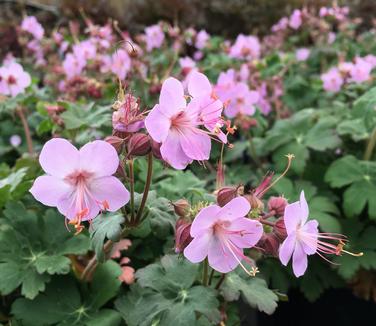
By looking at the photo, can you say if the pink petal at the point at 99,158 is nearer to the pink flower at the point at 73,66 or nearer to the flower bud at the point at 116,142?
the flower bud at the point at 116,142

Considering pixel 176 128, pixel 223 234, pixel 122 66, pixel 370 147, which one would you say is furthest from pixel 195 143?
pixel 122 66

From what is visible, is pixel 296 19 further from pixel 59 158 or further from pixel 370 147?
pixel 59 158

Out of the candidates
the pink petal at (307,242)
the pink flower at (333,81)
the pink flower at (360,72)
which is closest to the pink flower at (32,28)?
the pink flower at (333,81)

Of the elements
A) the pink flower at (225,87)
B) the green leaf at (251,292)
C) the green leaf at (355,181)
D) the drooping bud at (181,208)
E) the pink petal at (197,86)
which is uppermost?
the pink petal at (197,86)

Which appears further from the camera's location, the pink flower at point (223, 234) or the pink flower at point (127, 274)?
the pink flower at point (127, 274)

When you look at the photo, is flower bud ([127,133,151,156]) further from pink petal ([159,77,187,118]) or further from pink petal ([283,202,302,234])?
pink petal ([283,202,302,234])

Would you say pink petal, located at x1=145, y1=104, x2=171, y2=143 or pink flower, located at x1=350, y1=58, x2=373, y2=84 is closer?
pink petal, located at x1=145, y1=104, x2=171, y2=143

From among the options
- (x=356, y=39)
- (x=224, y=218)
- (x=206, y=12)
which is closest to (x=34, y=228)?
(x=224, y=218)

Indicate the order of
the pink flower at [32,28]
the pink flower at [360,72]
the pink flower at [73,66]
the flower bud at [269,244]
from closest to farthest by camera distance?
the flower bud at [269,244]
the pink flower at [360,72]
the pink flower at [73,66]
the pink flower at [32,28]

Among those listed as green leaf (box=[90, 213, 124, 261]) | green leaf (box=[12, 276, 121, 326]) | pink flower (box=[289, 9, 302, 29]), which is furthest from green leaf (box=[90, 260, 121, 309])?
pink flower (box=[289, 9, 302, 29])
